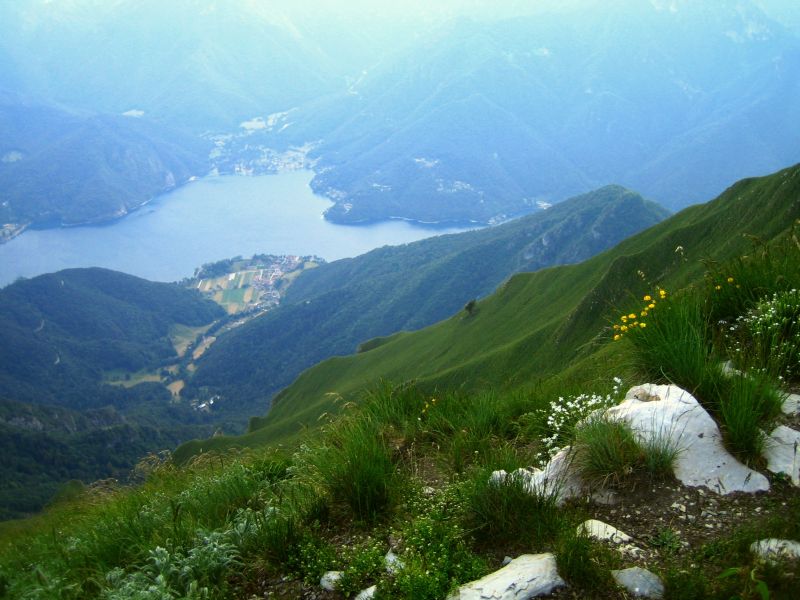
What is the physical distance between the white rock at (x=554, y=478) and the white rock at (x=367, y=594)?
143 centimetres

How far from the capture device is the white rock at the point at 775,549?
4.02m

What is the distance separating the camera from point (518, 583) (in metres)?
4.42

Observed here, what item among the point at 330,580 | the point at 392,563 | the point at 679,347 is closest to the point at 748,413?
the point at 679,347

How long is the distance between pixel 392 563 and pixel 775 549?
290cm

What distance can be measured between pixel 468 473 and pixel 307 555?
1.93m

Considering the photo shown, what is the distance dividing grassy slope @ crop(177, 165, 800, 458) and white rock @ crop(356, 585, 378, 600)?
29.6 m

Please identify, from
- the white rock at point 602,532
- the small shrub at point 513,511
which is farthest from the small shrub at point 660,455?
the small shrub at point 513,511

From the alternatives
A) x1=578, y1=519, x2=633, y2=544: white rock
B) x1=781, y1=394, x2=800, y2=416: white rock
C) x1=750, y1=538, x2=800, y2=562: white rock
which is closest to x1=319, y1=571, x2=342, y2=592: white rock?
x1=578, y1=519, x2=633, y2=544: white rock

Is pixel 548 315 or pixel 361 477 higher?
pixel 548 315

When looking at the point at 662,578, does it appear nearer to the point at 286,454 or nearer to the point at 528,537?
the point at 528,537

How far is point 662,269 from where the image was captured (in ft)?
186

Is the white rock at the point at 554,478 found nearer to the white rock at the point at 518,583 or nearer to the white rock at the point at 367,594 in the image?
the white rock at the point at 518,583

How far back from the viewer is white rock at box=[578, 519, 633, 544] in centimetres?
467

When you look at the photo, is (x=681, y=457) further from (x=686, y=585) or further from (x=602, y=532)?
(x=686, y=585)
